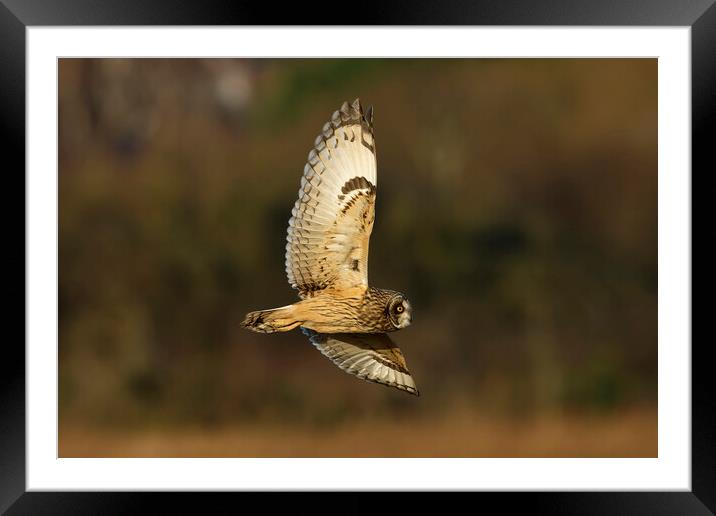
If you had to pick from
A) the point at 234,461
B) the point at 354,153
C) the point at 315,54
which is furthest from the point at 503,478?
the point at 315,54

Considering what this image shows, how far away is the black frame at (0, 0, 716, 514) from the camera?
8.66 ft

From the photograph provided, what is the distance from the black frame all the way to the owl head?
2.43ft

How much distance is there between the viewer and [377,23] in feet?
8.69

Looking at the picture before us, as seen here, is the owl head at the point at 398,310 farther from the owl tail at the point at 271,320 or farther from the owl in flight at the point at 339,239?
the owl tail at the point at 271,320

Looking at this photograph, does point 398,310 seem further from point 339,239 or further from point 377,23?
point 377,23

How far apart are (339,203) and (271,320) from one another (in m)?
0.53

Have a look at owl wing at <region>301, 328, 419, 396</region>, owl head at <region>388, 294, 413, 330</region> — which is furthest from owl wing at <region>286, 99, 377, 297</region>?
owl wing at <region>301, 328, 419, 396</region>

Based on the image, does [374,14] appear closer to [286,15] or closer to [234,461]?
[286,15]

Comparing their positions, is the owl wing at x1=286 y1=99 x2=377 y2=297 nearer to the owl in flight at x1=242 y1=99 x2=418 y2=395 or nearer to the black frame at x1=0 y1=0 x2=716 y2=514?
the owl in flight at x1=242 y1=99 x2=418 y2=395

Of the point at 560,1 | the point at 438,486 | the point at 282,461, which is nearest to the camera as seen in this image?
the point at 560,1

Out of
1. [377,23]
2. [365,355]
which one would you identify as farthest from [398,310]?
[377,23]

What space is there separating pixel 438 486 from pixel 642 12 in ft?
6.74

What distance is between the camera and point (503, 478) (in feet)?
9.43

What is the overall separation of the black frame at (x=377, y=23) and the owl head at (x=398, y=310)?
2.43ft
